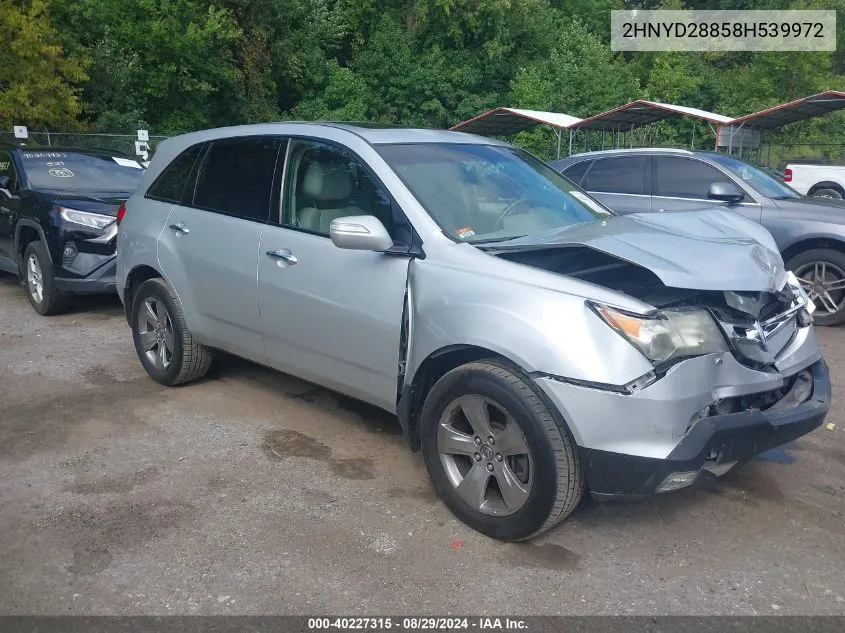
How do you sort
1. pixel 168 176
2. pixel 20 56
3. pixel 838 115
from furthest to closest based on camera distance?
1. pixel 838 115
2. pixel 20 56
3. pixel 168 176

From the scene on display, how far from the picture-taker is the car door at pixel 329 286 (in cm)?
407

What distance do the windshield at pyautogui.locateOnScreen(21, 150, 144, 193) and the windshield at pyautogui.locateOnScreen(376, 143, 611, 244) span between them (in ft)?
16.6

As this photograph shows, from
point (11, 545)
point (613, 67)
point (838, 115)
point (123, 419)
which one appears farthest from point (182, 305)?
point (838, 115)

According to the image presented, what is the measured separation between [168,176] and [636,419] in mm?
3820

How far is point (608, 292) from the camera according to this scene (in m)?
3.34

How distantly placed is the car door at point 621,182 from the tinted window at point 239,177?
492 centimetres

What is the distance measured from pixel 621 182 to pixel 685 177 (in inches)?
27.7

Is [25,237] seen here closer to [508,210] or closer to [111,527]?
[111,527]

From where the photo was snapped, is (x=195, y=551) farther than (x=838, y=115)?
No

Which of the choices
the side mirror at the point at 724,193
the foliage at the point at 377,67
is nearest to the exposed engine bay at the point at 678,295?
the side mirror at the point at 724,193

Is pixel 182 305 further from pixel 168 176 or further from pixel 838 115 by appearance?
pixel 838 115

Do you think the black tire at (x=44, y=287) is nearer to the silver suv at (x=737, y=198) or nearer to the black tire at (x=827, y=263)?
the silver suv at (x=737, y=198)

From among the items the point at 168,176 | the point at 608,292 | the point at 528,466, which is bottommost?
the point at 528,466

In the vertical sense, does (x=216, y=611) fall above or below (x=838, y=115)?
below
